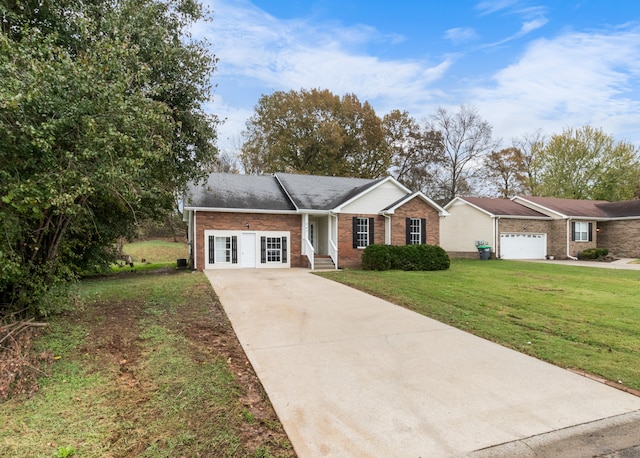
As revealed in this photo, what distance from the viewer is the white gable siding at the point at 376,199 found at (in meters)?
17.6

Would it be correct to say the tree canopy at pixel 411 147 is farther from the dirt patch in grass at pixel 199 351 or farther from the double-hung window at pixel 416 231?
the dirt patch in grass at pixel 199 351

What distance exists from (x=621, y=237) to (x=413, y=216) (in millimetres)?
17048

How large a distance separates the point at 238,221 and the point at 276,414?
1379 cm

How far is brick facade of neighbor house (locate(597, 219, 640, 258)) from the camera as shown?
76.2 feet

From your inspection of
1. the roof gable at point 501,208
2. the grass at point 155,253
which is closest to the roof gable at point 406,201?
the roof gable at point 501,208

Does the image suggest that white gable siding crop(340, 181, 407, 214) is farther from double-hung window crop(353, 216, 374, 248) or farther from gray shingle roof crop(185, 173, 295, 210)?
gray shingle roof crop(185, 173, 295, 210)

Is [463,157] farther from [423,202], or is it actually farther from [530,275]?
[530,275]

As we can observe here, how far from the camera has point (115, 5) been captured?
6996mm

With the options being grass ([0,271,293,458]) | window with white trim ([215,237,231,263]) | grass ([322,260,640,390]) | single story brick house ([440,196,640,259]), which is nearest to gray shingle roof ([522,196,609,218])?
single story brick house ([440,196,640,259])

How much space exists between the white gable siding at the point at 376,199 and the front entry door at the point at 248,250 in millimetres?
4633

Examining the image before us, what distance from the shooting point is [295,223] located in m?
17.5

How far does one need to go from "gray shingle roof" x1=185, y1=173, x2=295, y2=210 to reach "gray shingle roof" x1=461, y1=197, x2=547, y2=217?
14.0m

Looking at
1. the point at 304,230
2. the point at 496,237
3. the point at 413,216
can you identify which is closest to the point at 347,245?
the point at 304,230

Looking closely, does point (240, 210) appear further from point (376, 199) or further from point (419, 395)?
point (419, 395)
